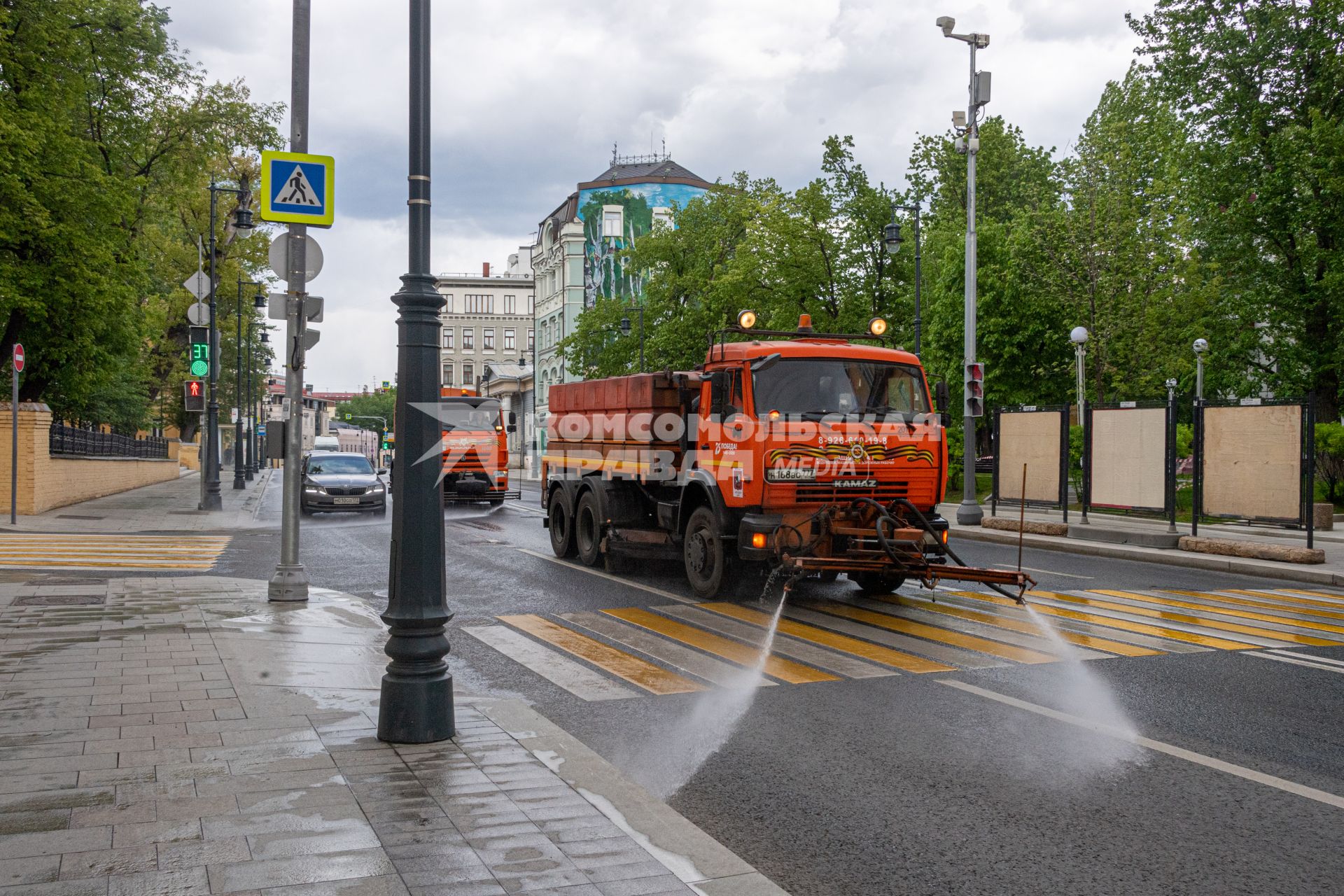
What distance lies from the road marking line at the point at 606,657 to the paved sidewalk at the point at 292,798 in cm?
143

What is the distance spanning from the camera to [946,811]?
4.98 metres

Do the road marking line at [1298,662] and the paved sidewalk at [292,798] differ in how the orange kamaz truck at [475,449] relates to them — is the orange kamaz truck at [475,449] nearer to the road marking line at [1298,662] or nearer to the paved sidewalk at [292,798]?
the paved sidewalk at [292,798]

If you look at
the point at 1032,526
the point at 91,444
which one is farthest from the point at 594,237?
the point at 1032,526

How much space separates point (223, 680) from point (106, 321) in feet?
78.3

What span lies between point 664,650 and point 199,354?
70.8ft

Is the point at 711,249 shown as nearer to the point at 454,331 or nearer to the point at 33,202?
the point at 33,202

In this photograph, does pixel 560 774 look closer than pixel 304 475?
Yes

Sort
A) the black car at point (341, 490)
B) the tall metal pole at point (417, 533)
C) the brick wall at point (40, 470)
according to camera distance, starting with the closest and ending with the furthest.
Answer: the tall metal pole at point (417, 533) → the brick wall at point (40, 470) → the black car at point (341, 490)

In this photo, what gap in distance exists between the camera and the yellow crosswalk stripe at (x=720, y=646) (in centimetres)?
792

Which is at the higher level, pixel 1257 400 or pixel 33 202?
pixel 33 202

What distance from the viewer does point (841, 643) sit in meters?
9.20

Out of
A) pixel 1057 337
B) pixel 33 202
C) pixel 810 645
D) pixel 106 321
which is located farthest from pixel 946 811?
pixel 1057 337

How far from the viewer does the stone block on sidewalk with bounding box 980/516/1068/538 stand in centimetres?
2044

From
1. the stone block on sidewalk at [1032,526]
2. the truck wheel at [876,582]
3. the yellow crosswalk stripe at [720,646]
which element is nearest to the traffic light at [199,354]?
the stone block on sidewalk at [1032,526]
